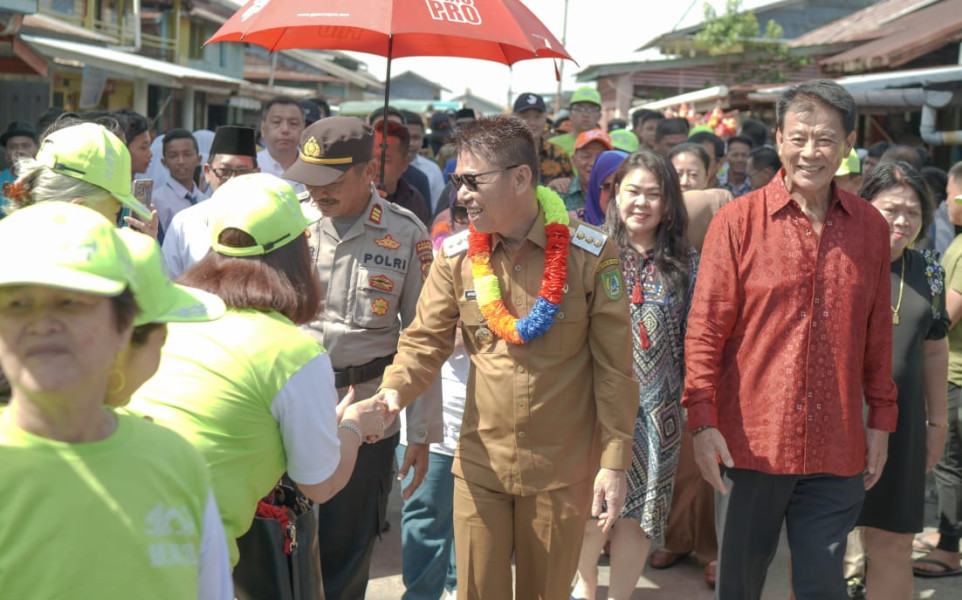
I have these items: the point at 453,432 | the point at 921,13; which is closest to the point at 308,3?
the point at 453,432

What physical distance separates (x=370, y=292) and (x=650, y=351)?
148 cm

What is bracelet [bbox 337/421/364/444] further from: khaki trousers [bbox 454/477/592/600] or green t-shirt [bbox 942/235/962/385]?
green t-shirt [bbox 942/235/962/385]

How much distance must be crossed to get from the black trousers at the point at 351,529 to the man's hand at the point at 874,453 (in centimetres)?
186

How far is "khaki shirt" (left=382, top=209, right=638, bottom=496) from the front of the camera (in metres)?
3.68

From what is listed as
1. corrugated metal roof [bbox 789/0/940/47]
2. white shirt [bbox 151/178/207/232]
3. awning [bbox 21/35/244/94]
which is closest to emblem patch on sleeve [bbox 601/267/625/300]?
white shirt [bbox 151/178/207/232]

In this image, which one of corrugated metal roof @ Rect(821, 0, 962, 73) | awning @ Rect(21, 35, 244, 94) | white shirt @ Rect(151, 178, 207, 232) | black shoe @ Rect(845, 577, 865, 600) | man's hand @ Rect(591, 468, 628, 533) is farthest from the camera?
awning @ Rect(21, 35, 244, 94)

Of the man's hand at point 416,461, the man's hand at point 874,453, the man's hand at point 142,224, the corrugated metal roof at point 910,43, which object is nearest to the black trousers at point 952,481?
the man's hand at point 874,453

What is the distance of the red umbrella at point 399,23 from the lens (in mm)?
5043

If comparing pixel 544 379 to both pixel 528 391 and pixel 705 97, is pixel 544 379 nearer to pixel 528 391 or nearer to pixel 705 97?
pixel 528 391

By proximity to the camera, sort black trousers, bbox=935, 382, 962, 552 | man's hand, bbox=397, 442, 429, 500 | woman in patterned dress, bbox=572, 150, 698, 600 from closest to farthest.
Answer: man's hand, bbox=397, 442, 429, 500, woman in patterned dress, bbox=572, 150, 698, 600, black trousers, bbox=935, 382, 962, 552

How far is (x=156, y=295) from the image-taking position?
1.90 meters

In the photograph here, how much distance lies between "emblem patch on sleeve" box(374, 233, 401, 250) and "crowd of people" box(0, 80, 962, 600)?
0.06 feet

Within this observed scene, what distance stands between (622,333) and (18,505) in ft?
7.59

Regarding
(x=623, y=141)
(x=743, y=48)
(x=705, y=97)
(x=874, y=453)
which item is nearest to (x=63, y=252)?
(x=874, y=453)
